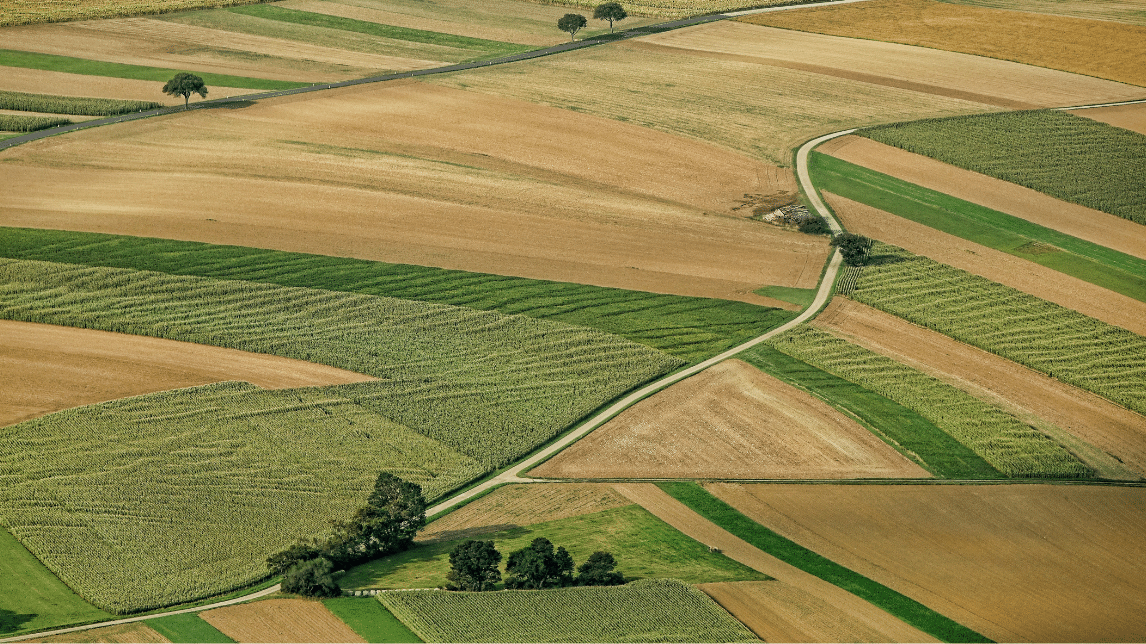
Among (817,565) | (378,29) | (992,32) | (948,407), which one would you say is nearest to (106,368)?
(817,565)

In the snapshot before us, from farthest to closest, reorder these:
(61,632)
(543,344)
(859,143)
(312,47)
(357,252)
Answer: (312,47), (859,143), (357,252), (543,344), (61,632)

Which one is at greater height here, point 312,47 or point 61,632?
point 312,47

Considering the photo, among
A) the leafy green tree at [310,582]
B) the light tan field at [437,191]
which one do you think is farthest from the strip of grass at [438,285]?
the leafy green tree at [310,582]

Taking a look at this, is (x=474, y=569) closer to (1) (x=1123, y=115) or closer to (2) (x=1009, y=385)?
(2) (x=1009, y=385)

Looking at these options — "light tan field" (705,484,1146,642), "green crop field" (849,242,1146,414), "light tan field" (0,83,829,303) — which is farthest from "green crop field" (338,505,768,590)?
"green crop field" (849,242,1146,414)

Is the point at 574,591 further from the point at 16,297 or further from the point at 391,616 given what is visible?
the point at 16,297

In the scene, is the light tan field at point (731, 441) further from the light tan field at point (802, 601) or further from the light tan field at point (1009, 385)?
the light tan field at point (1009, 385)

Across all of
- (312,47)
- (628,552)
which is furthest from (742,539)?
(312,47)

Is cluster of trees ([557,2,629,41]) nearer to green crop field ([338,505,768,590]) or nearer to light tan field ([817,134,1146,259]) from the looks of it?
light tan field ([817,134,1146,259])
